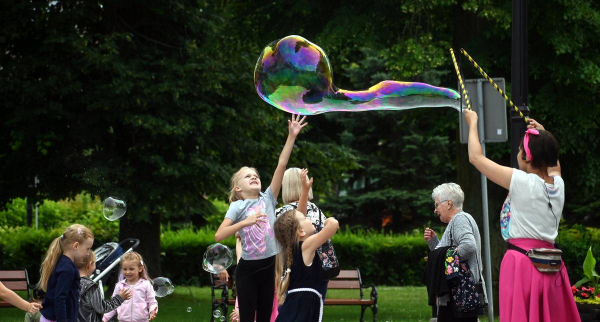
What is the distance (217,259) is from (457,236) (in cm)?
281

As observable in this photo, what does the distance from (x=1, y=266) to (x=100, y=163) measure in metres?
7.03

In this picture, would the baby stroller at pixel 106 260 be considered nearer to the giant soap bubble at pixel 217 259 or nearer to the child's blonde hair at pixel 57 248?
the giant soap bubble at pixel 217 259

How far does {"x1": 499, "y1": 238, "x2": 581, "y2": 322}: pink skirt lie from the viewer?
19.5 feet

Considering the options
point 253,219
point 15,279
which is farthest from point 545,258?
point 15,279

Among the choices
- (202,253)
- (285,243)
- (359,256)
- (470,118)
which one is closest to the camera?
(470,118)

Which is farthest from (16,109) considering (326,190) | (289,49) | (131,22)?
(289,49)

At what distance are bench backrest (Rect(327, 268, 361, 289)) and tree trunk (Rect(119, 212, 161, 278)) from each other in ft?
15.1

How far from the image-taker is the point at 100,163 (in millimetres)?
16750

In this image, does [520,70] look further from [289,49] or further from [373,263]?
[373,263]

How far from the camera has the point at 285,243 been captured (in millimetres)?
7410

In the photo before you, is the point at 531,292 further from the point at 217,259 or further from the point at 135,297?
the point at 135,297

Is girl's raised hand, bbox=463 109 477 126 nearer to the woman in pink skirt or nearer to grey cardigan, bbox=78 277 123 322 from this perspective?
the woman in pink skirt

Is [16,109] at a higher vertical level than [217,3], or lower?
lower

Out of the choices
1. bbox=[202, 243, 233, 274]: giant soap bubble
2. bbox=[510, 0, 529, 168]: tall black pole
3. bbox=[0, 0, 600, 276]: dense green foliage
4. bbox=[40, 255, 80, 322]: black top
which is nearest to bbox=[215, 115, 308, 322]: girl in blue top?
bbox=[202, 243, 233, 274]: giant soap bubble
